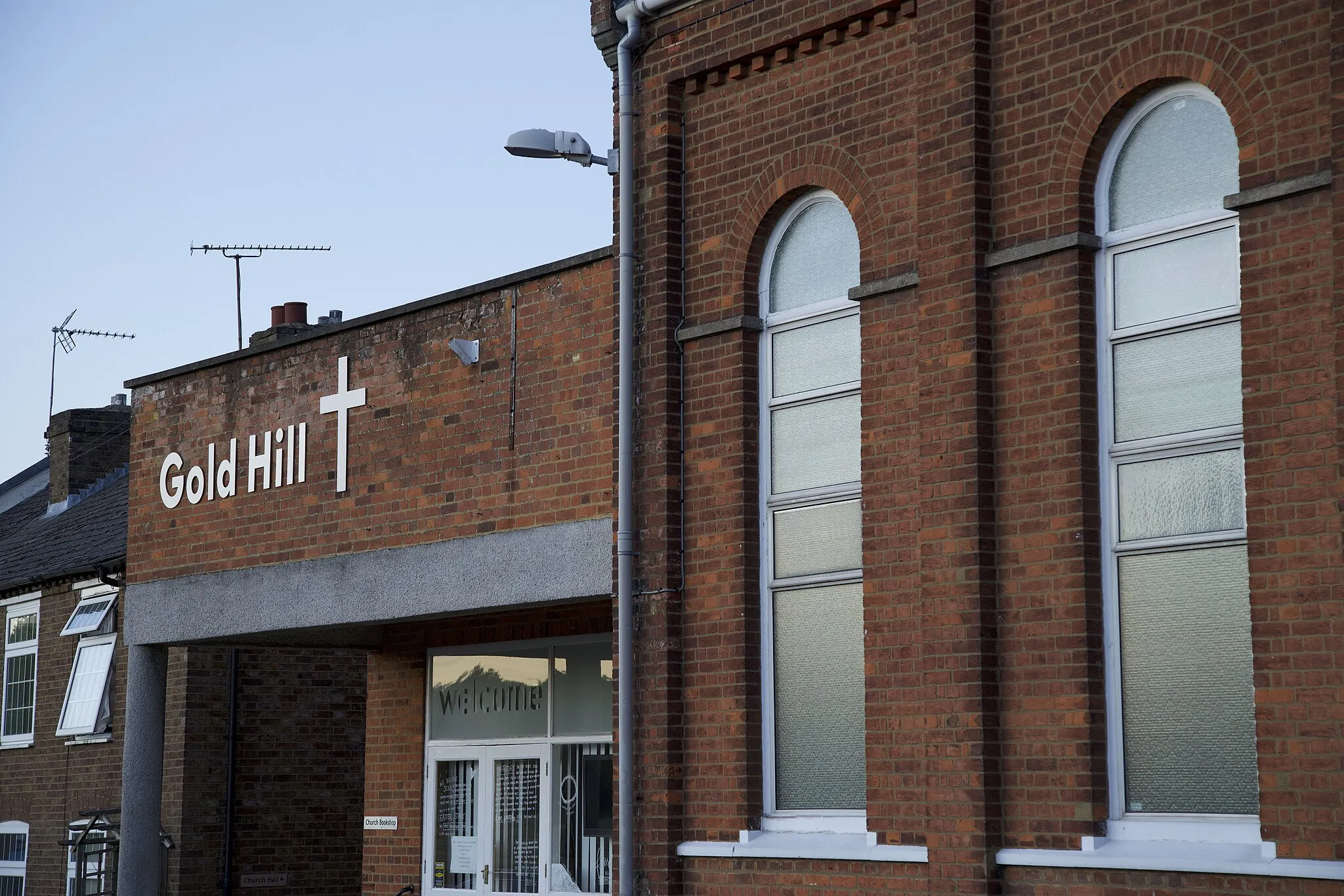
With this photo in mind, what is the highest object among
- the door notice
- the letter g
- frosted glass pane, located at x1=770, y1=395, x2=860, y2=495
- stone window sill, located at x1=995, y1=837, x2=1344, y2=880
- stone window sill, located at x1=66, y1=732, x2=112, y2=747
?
the letter g

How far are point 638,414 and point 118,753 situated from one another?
41.0 feet

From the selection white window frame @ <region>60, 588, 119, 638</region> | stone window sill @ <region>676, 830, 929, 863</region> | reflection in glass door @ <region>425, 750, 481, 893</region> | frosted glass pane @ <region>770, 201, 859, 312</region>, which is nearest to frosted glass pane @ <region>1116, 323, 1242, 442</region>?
frosted glass pane @ <region>770, 201, 859, 312</region>

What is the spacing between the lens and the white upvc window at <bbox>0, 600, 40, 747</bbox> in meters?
24.8

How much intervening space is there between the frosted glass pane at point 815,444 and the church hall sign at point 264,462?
4.91 meters

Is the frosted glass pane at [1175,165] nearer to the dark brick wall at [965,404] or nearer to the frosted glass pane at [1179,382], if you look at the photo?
the dark brick wall at [965,404]

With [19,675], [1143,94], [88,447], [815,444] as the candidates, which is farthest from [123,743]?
[1143,94]

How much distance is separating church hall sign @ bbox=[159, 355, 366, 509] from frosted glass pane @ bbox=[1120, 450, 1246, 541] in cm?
766

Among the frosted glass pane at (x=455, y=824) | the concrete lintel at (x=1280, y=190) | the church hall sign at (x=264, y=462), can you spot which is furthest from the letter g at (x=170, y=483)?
the concrete lintel at (x=1280, y=190)

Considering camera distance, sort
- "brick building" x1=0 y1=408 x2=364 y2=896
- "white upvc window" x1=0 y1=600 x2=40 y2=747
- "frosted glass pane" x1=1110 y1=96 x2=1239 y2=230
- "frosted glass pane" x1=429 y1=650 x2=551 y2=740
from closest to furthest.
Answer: "frosted glass pane" x1=1110 y1=96 x2=1239 y2=230, "frosted glass pane" x1=429 y1=650 x2=551 y2=740, "brick building" x1=0 y1=408 x2=364 y2=896, "white upvc window" x1=0 y1=600 x2=40 y2=747

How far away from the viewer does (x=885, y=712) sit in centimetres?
1030

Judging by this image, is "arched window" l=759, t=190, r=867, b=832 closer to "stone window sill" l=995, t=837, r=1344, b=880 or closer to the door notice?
"stone window sill" l=995, t=837, r=1344, b=880

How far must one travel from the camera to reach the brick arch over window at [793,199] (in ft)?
35.6

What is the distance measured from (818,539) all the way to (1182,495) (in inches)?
105

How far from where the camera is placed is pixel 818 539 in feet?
36.7
